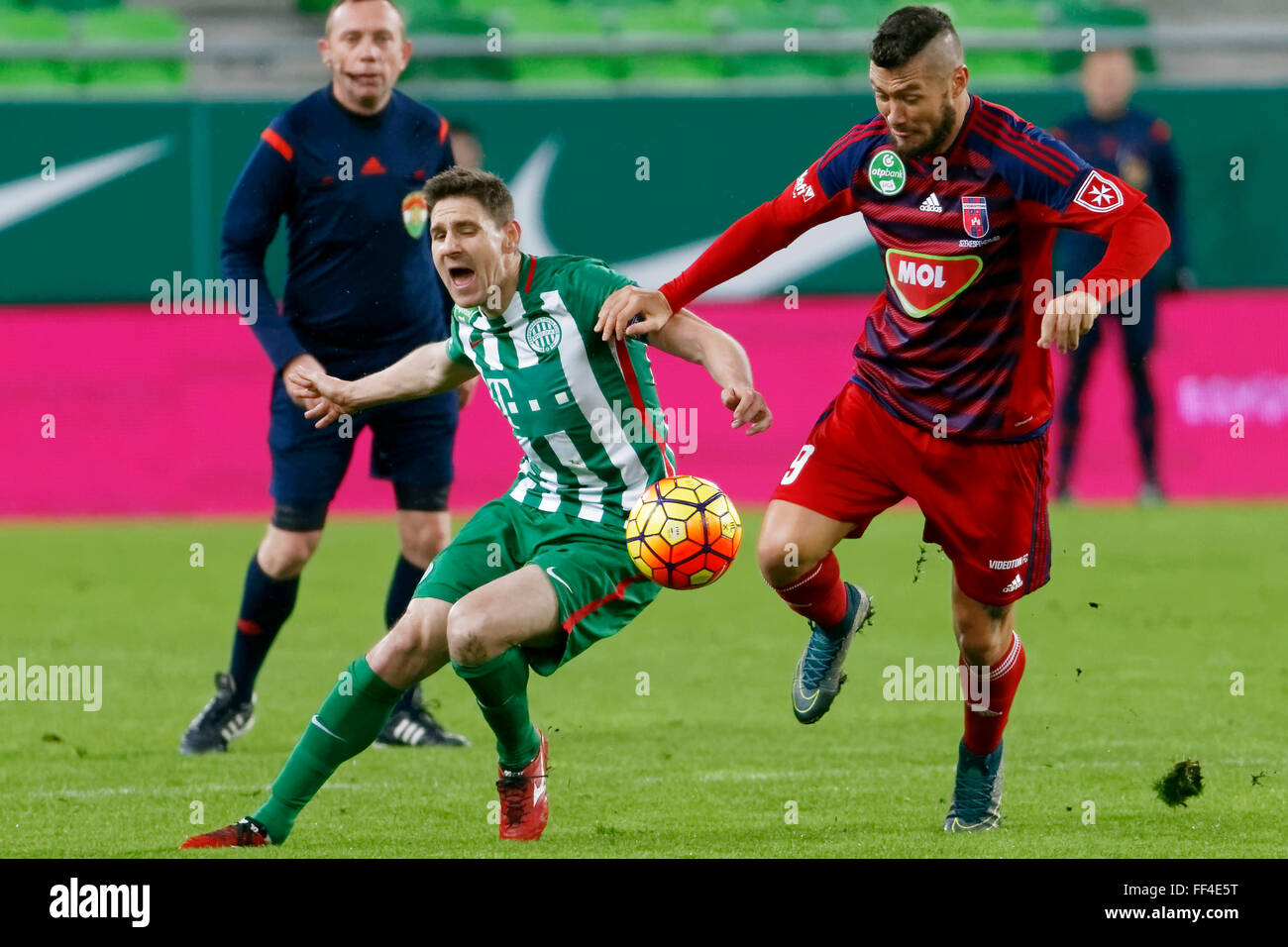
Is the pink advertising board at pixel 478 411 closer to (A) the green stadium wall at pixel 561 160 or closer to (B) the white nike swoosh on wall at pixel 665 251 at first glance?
(B) the white nike swoosh on wall at pixel 665 251

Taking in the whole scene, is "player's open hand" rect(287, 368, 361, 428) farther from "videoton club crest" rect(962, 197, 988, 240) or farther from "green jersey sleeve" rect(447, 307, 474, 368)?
"videoton club crest" rect(962, 197, 988, 240)

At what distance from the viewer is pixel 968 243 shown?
5.63 m

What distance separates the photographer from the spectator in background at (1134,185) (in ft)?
43.4

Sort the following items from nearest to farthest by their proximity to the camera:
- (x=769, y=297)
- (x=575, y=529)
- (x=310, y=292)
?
1. (x=575, y=529)
2. (x=310, y=292)
3. (x=769, y=297)

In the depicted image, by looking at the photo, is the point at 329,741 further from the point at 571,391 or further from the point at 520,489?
the point at 571,391

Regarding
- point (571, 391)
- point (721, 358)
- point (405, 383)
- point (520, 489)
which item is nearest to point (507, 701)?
point (520, 489)

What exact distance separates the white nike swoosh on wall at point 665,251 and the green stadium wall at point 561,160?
6 cm

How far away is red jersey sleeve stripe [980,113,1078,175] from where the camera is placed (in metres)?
5.48

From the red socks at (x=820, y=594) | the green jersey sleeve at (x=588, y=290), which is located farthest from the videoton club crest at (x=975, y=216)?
the red socks at (x=820, y=594)

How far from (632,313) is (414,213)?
2032mm

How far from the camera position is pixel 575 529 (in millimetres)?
5785
